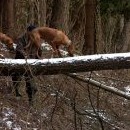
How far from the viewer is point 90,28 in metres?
23.3

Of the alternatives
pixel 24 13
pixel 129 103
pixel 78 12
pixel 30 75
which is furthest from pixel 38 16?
pixel 30 75

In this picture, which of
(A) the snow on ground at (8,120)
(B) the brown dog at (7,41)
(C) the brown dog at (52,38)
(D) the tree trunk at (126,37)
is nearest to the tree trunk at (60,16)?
(D) the tree trunk at (126,37)

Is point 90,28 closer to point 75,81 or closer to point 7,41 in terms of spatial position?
point 7,41

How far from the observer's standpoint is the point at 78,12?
2672cm

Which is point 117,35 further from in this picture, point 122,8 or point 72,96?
point 72,96

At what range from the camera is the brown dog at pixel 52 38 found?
12805 mm

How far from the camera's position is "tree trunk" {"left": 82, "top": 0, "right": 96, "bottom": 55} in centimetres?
2334

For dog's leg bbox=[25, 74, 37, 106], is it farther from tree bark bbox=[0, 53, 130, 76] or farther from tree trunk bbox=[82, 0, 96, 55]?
tree trunk bbox=[82, 0, 96, 55]

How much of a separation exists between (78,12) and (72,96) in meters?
16.2

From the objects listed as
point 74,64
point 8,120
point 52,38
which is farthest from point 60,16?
point 74,64

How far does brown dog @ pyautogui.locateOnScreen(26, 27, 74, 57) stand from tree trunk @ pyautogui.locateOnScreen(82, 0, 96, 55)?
10236mm

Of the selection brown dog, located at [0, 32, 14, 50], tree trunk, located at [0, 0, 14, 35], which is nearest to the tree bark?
brown dog, located at [0, 32, 14, 50]

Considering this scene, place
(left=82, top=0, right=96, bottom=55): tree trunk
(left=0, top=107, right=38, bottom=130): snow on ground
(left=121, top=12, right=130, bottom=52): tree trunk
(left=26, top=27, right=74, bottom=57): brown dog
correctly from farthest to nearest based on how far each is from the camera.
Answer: (left=121, top=12, right=130, bottom=52): tree trunk, (left=82, top=0, right=96, bottom=55): tree trunk, (left=26, top=27, right=74, bottom=57): brown dog, (left=0, top=107, right=38, bottom=130): snow on ground

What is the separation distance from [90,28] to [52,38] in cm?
1047
